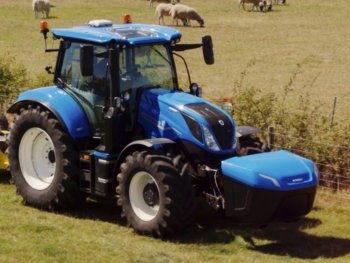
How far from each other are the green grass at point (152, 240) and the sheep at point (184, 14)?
92.3 feet

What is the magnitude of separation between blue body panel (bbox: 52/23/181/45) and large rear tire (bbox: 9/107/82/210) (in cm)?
105

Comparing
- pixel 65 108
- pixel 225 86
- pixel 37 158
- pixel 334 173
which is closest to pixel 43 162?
pixel 37 158

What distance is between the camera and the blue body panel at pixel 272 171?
8188 mm

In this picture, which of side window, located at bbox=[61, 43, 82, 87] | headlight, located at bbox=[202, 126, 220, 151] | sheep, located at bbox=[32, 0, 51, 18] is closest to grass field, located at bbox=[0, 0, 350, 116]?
sheep, located at bbox=[32, 0, 51, 18]

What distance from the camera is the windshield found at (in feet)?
30.8

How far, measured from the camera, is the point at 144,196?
349 inches

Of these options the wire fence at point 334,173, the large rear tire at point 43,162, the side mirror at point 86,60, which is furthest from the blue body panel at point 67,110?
the wire fence at point 334,173

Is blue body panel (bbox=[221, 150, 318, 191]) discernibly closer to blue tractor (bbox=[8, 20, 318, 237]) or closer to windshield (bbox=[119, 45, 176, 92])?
blue tractor (bbox=[8, 20, 318, 237])

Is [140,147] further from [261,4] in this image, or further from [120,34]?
[261,4]

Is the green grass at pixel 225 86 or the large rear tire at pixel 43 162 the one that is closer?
the green grass at pixel 225 86

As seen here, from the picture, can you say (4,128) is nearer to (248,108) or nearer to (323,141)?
(248,108)

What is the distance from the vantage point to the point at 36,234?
868cm

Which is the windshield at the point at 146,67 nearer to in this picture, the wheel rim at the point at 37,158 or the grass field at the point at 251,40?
the wheel rim at the point at 37,158

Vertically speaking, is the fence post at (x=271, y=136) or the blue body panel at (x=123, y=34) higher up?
the blue body panel at (x=123, y=34)
